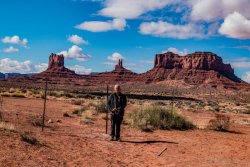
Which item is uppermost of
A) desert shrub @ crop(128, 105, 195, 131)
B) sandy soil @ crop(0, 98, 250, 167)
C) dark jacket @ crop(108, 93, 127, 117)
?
dark jacket @ crop(108, 93, 127, 117)

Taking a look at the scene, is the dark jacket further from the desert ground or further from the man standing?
the desert ground

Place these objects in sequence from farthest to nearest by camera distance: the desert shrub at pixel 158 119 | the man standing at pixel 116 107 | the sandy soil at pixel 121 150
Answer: the desert shrub at pixel 158 119
the man standing at pixel 116 107
the sandy soil at pixel 121 150

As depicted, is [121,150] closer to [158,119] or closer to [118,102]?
[118,102]

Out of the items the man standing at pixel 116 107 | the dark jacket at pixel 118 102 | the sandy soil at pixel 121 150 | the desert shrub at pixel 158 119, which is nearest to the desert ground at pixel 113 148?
the sandy soil at pixel 121 150

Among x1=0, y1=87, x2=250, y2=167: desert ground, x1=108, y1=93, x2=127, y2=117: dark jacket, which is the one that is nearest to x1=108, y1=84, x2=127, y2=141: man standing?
x1=108, y1=93, x2=127, y2=117: dark jacket

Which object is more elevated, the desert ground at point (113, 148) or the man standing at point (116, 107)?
the man standing at point (116, 107)

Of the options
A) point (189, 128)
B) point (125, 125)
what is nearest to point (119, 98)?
point (125, 125)

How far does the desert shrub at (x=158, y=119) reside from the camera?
18422mm

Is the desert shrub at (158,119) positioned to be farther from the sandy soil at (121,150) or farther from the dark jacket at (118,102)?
the dark jacket at (118,102)

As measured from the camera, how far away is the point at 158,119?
61.6 feet

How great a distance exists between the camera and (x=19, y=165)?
8773 mm

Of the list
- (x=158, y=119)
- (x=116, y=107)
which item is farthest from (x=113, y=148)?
(x=158, y=119)

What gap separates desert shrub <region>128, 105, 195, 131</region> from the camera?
1842 cm

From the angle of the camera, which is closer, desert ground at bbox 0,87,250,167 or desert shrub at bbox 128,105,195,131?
desert ground at bbox 0,87,250,167
